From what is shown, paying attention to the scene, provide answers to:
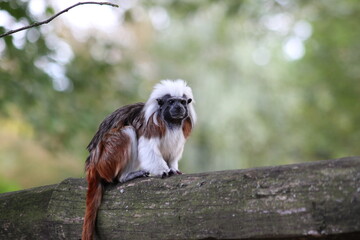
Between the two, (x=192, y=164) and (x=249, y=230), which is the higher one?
(x=249, y=230)

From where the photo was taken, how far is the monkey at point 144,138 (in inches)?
149

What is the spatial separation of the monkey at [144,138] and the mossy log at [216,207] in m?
0.34

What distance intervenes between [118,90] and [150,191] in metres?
7.77

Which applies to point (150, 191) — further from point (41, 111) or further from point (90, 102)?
point (90, 102)

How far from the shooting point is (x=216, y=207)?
237cm

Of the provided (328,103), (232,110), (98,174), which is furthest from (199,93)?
(98,174)

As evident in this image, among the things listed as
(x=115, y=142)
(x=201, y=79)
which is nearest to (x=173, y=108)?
(x=115, y=142)

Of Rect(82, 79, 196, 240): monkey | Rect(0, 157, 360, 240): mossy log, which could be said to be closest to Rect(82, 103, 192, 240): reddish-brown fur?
Rect(82, 79, 196, 240): monkey

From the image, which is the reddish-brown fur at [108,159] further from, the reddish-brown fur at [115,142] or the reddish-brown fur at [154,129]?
the reddish-brown fur at [154,129]

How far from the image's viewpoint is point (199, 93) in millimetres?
19094

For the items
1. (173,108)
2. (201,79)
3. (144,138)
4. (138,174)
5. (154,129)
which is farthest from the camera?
(201,79)

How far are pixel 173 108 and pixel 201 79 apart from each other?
15187mm

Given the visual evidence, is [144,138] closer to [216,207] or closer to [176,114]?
[176,114]

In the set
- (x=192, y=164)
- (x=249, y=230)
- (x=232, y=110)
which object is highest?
(x=249, y=230)
